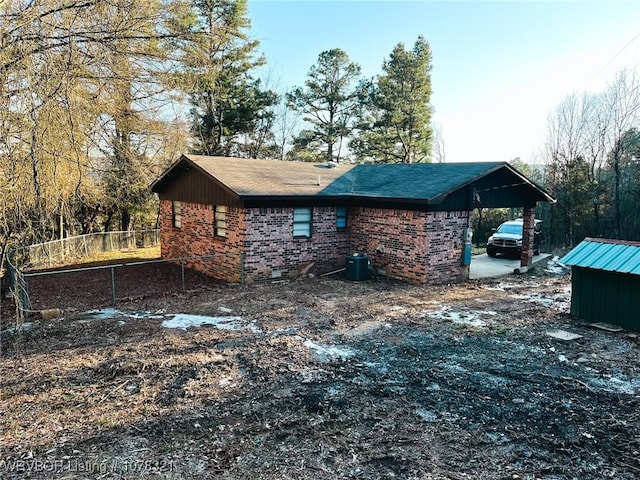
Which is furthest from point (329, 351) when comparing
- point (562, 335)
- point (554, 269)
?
point (554, 269)

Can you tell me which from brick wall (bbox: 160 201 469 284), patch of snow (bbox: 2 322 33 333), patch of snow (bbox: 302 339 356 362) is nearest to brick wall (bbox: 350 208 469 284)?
brick wall (bbox: 160 201 469 284)

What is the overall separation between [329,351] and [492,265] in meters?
11.6

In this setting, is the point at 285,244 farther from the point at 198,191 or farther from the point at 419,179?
the point at 419,179

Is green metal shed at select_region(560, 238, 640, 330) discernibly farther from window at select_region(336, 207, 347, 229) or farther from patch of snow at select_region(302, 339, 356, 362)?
window at select_region(336, 207, 347, 229)

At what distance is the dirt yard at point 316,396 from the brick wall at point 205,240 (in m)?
3.43

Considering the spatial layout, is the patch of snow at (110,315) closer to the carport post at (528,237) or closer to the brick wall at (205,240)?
the brick wall at (205,240)

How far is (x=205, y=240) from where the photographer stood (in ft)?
46.6

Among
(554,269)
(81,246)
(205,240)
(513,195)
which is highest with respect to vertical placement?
(513,195)

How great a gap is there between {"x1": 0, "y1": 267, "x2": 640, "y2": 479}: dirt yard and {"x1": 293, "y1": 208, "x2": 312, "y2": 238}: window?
4.37 m

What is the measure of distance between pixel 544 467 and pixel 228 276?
10.3 metres

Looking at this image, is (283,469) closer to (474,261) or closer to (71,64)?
(71,64)

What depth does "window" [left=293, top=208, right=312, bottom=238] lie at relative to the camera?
13352 mm

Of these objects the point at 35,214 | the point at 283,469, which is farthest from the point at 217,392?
the point at 35,214

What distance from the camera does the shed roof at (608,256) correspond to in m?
8.11
